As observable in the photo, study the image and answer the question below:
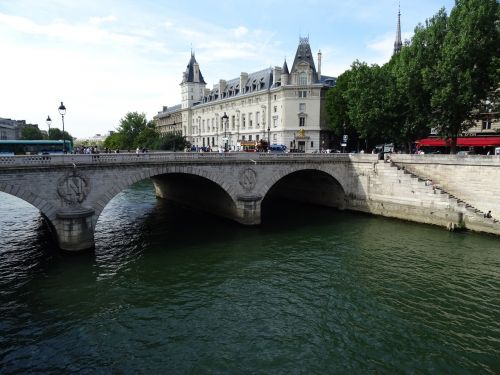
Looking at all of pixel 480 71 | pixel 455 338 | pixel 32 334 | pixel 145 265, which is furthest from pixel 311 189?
pixel 32 334

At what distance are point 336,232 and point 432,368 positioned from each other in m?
18.2

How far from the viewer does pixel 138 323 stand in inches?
621

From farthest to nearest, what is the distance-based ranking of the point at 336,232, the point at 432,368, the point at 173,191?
the point at 173,191 → the point at 336,232 → the point at 432,368

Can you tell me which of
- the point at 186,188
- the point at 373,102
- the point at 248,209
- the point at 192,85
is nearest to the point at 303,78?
the point at 373,102

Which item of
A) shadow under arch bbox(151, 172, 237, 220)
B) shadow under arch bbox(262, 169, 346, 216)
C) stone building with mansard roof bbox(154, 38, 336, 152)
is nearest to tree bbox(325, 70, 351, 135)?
stone building with mansard roof bbox(154, 38, 336, 152)

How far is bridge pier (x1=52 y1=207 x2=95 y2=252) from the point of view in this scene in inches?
894

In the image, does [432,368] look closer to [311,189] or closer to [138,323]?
[138,323]

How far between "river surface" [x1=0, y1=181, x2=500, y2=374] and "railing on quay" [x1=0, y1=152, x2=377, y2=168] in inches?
240

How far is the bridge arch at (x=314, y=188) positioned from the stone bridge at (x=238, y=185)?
11cm

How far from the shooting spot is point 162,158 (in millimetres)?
27562

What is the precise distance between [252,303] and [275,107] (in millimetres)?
57600

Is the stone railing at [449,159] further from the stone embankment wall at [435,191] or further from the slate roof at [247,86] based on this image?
the slate roof at [247,86]

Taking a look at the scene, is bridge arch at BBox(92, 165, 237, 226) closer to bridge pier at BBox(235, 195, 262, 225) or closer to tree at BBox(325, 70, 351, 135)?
bridge pier at BBox(235, 195, 262, 225)

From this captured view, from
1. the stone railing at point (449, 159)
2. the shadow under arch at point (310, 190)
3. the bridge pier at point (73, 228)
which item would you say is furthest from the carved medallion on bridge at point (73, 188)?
the stone railing at point (449, 159)
